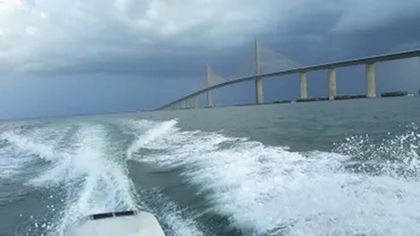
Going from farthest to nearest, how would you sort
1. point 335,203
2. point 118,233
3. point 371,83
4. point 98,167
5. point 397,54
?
point 371,83 → point 397,54 → point 98,167 → point 335,203 → point 118,233

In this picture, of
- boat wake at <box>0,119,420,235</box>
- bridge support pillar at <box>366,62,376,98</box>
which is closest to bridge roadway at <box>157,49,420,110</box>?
bridge support pillar at <box>366,62,376,98</box>

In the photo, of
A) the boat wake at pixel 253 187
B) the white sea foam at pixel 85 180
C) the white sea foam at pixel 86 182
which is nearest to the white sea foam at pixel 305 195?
the boat wake at pixel 253 187

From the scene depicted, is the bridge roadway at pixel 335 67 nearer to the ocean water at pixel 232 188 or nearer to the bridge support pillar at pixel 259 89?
the bridge support pillar at pixel 259 89

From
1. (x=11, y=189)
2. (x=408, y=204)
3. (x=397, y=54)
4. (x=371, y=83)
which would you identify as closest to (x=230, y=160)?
(x=11, y=189)

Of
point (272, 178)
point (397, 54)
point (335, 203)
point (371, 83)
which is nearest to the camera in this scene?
point (335, 203)

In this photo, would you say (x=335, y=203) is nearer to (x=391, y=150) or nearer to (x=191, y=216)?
(x=191, y=216)

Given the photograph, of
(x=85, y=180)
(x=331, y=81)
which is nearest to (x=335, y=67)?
(x=331, y=81)

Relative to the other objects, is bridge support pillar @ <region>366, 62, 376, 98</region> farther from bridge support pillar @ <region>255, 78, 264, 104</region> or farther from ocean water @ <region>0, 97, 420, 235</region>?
ocean water @ <region>0, 97, 420, 235</region>
